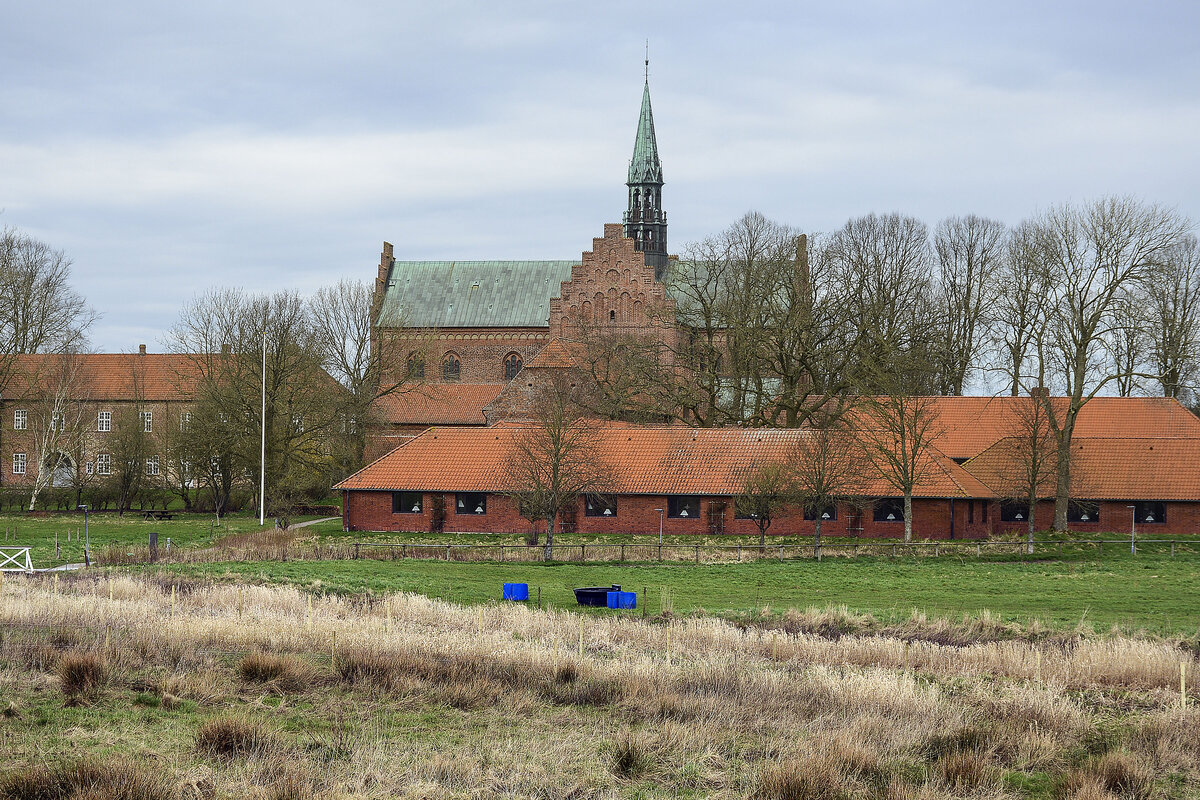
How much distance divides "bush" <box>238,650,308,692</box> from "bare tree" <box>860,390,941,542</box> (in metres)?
27.4

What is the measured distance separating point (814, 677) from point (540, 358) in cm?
4538

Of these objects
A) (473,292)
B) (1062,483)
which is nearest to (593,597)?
(1062,483)

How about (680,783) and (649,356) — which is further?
(649,356)

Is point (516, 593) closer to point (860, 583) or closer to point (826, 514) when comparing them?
point (860, 583)

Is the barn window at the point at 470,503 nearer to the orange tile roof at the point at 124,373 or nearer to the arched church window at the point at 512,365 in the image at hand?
the arched church window at the point at 512,365

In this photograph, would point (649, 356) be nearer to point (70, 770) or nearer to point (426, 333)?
point (426, 333)

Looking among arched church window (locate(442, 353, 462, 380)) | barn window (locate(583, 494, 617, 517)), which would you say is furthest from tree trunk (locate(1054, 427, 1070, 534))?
arched church window (locate(442, 353, 462, 380))

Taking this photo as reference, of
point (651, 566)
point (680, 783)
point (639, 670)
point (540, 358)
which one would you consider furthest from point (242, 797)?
point (540, 358)

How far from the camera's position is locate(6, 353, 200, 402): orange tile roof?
6675 centimetres

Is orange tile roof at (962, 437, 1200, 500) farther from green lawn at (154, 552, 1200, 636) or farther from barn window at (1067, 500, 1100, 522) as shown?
green lawn at (154, 552, 1200, 636)

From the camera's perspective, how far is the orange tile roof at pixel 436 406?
6675 centimetres

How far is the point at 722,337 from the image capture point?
6006cm

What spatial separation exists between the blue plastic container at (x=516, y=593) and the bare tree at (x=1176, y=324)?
29640mm

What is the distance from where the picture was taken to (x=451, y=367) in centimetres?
7219
